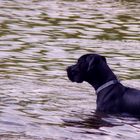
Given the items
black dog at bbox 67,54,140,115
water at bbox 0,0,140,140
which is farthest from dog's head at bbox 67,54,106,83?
water at bbox 0,0,140,140

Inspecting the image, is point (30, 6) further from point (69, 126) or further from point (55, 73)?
point (69, 126)

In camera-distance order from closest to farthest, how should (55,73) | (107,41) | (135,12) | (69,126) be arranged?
(69,126), (55,73), (107,41), (135,12)

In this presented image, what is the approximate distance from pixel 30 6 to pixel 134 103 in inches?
596

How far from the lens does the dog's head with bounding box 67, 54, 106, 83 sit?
1210 centimetres

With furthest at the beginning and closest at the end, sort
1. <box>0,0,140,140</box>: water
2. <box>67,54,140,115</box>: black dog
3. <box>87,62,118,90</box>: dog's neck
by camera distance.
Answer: <box>87,62,118,90</box>: dog's neck
<box>67,54,140,115</box>: black dog
<box>0,0,140,140</box>: water

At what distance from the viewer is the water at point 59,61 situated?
436 inches

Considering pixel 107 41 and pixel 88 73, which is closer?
pixel 88 73

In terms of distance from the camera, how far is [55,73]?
Answer: 15430 mm

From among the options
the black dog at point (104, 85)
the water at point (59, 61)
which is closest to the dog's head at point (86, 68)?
the black dog at point (104, 85)

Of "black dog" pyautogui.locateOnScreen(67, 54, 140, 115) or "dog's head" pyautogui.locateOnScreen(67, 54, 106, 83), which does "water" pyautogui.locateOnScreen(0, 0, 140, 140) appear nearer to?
"black dog" pyautogui.locateOnScreen(67, 54, 140, 115)

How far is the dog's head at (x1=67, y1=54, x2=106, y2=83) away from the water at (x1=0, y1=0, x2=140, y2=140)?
1.77 feet

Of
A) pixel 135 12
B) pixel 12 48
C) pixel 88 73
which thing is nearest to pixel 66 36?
pixel 12 48

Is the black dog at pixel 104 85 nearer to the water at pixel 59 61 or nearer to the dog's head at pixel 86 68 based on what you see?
the dog's head at pixel 86 68

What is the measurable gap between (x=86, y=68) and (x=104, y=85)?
40 cm
